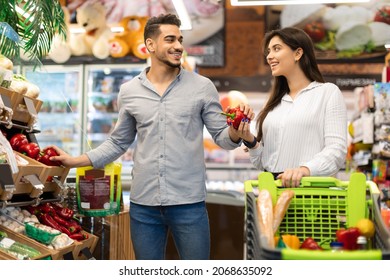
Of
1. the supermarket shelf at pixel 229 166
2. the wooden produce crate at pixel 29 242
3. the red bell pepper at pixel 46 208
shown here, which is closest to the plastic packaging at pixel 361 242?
the wooden produce crate at pixel 29 242

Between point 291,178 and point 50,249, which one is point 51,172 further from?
point 291,178

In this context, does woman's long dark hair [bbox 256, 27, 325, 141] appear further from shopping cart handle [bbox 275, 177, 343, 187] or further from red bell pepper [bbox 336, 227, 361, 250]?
red bell pepper [bbox 336, 227, 361, 250]

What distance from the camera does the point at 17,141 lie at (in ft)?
10.1

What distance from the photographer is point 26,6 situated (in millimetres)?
3855

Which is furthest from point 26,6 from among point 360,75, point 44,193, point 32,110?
point 360,75

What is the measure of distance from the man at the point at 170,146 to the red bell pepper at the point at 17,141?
56 centimetres

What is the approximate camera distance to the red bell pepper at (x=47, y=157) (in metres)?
3.07

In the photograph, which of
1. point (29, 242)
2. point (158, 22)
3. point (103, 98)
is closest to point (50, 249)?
point (29, 242)

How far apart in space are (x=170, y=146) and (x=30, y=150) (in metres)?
0.74

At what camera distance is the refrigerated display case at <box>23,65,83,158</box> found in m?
3.93

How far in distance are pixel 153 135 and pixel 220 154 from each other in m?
6.60

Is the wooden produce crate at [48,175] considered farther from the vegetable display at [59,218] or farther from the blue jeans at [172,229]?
the blue jeans at [172,229]

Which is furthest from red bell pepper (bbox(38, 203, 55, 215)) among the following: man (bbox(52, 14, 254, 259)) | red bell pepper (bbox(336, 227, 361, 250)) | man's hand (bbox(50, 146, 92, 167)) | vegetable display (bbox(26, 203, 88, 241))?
red bell pepper (bbox(336, 227, 361, 250))
